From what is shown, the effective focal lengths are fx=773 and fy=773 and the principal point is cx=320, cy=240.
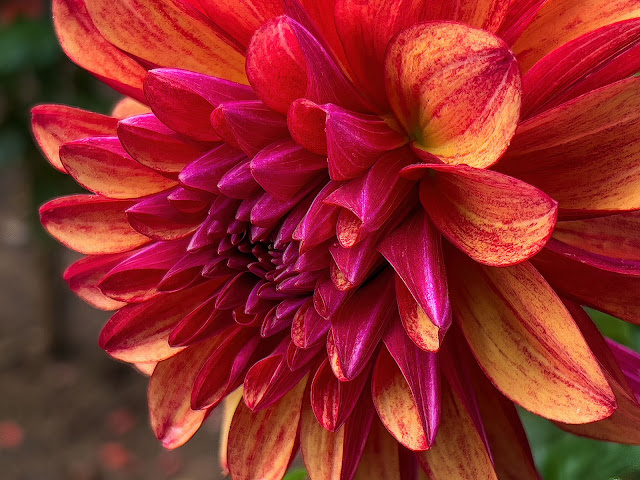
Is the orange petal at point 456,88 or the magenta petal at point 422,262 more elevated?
the orange petal at point 456,88

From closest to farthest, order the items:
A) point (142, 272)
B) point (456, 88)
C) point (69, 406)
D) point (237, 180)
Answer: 1. point (456, 88)
2. point (237, 180)
3. point (142, 272)
4. point (69, 406)

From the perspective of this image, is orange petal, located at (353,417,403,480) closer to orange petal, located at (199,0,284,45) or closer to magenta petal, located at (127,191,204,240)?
magenta petal, located at (127,191,204,240)

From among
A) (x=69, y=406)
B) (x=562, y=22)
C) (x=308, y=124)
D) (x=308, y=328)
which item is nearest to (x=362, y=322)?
(x=308, y=328)

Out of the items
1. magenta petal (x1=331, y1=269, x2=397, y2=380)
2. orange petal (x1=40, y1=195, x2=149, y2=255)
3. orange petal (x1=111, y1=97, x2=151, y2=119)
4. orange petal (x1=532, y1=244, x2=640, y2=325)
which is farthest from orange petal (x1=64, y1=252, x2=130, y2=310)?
orange petal (x1=532, y1=244, x2=640, y2=325)

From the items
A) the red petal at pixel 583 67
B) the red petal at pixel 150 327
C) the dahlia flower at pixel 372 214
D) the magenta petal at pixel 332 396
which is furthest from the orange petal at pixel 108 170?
the red petal at pixel 583 67

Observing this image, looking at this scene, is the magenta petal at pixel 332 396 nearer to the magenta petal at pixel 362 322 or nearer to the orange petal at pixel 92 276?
the magenta petal at pixel 362 322

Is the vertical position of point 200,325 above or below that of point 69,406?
above

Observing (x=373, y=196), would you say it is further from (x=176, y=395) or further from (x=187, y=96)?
(x=176, y=395)
